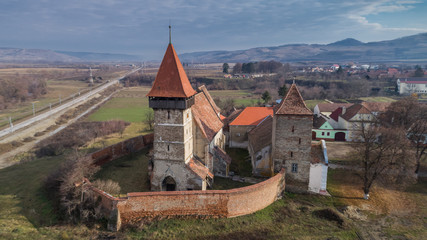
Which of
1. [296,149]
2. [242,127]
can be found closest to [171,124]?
[296,149]

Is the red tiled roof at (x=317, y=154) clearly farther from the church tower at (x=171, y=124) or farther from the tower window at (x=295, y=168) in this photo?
the church tower at (x=171, y=124)

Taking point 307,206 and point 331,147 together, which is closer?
point 307,206

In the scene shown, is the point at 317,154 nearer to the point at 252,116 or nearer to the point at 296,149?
the point at 296,149

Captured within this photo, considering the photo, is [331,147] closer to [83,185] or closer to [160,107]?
[160,107]

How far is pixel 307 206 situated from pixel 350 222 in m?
3.59

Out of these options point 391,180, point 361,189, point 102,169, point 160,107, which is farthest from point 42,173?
point 391,180

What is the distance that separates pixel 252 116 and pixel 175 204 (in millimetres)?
22408

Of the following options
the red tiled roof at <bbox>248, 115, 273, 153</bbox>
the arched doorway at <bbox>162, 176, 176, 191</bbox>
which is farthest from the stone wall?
the arched doorway at <bbox>162, 176, 176, 191</bbox>

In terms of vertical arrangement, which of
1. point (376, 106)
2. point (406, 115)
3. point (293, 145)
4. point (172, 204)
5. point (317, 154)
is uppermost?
point (376, 106)

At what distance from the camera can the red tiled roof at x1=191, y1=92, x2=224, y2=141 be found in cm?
2836

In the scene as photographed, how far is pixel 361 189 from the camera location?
27.8 metres

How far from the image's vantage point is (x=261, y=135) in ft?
108

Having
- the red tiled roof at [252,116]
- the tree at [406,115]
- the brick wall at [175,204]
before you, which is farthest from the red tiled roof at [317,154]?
the tree at [406,115]

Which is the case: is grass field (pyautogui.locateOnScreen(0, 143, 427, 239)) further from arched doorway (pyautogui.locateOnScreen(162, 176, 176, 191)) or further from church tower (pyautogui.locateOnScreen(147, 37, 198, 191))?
church tower (pyautogui.locateOnScreen(147, 37, 198, 191))
